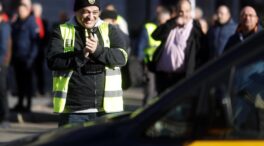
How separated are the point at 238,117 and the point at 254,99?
606mm

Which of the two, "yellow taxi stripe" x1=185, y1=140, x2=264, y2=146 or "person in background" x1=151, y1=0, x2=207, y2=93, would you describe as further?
"person in background" x1=151, y1=0, x2=207, y2=93

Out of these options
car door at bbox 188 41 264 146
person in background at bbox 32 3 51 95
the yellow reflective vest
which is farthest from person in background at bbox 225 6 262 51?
person in background at bbox 32 3 51 95

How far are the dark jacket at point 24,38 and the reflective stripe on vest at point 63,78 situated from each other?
6.42 m

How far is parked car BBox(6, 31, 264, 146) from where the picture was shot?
3.69 metres

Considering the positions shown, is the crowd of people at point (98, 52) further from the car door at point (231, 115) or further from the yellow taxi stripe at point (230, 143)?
the yellow taxi stripe at point (230, 143)

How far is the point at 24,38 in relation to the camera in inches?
481

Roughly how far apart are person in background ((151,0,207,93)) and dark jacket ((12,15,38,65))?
3816mm

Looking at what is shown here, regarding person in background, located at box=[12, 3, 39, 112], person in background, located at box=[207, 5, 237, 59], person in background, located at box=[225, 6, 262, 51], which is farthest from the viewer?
person in background, located at box=[12, 3, 39, 112]

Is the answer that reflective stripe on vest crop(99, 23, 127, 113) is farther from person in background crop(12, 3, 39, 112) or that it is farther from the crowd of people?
person in background crop(12, 3, 39, 112)

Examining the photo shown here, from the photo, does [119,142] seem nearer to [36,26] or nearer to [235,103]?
[235,103]

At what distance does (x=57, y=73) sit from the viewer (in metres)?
5.86

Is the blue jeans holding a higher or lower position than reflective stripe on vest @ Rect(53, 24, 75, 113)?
lower

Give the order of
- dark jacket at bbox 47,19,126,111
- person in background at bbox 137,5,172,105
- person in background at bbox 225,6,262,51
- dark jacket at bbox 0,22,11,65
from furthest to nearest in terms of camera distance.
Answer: person in background at bbox 137,5,172,105 < dark jacket at bbox 0,22,11,65 < person in background at bbox 225,6,262,51 < dark jacket at bbox 47,19,126,111

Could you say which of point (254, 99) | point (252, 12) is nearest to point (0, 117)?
point (252, 12)
